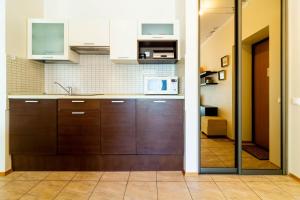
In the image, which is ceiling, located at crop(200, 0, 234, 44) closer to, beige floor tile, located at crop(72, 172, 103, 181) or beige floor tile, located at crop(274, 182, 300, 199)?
beige floor tile, located at crop(274, 182, 300, 199)

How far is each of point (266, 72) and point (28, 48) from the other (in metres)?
3.62

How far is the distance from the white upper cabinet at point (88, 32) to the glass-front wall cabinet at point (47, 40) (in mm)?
123

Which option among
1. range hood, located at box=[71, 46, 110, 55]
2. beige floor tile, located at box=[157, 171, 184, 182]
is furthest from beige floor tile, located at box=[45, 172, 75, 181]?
range hood, located at box=[71, 46, 110, 55]

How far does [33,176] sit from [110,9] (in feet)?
8.04

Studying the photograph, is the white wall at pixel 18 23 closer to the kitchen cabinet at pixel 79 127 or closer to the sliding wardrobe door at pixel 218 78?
the kitchen cabinet at pixel 79 127

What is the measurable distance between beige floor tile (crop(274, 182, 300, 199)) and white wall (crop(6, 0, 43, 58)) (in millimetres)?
3369

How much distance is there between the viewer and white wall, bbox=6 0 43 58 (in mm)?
2842

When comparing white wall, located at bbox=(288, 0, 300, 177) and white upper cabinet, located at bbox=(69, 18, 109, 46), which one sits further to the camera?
white upper cabinet, located at bbox=(69, 18, 109, 46)

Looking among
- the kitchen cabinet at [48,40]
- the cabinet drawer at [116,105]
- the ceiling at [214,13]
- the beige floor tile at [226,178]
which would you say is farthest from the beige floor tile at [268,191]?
the ceiling at [214,13]

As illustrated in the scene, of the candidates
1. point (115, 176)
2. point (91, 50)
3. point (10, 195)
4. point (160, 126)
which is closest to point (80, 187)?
point (115, 176)

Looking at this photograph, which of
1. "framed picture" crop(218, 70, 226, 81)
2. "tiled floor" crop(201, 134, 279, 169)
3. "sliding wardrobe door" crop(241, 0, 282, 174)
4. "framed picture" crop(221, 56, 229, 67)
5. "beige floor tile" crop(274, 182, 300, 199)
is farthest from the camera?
"framed picture" crop(218, 70, 226, 81)

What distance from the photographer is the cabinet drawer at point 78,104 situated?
9.63 ft

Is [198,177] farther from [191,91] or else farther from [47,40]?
[47,40]

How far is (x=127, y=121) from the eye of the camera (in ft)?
9.68
